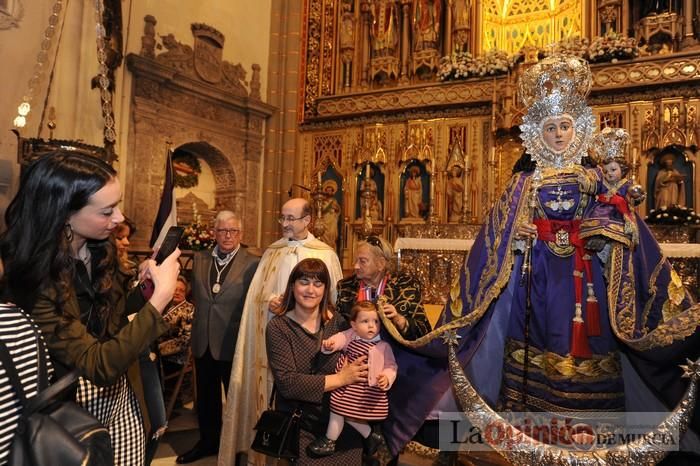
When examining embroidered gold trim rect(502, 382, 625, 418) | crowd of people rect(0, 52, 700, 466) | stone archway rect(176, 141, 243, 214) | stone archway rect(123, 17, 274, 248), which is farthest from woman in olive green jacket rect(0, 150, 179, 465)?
stone archway rect(176, 141, 243, 214)

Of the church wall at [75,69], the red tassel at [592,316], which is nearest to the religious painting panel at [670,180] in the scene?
the red tassel at [592,316]

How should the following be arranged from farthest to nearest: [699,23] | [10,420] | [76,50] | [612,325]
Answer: [699,23]
[76,50]
[612,325]
[10,420]

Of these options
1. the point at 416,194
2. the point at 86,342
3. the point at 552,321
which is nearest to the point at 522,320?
the point at 552,321

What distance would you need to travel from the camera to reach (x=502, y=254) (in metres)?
3.19

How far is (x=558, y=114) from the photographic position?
3.22m

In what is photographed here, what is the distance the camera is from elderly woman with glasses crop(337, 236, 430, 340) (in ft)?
10.8

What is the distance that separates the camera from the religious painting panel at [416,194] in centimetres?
1031

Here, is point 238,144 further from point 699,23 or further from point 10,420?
point 10,420

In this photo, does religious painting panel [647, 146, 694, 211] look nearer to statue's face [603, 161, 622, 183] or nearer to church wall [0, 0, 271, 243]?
statue's face [603, 161, 622, 183]

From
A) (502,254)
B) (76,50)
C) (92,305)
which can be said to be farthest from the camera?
(76,50)

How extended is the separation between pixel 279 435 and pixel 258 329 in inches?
49.9

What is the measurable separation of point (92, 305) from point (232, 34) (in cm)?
1001

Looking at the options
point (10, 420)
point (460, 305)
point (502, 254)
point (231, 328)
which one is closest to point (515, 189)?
point (502, 254)

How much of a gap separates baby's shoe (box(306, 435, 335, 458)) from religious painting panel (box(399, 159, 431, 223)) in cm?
771
